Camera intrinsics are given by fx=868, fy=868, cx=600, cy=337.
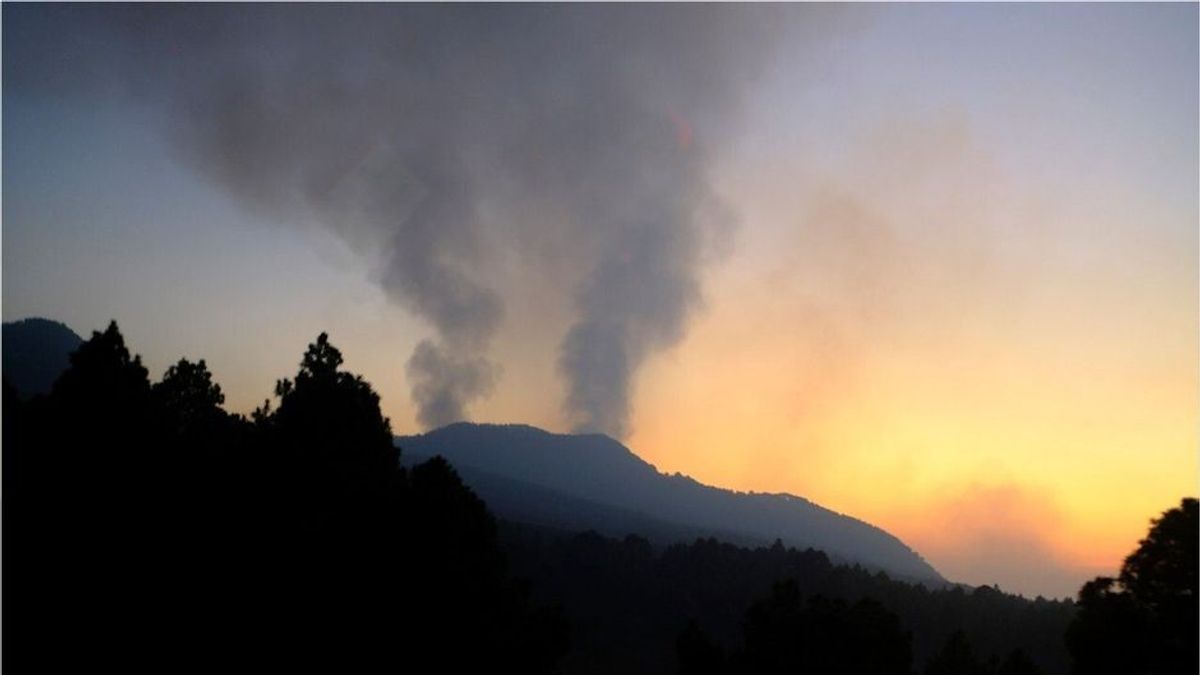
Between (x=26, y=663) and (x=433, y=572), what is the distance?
12.3m

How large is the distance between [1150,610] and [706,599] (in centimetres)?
13378

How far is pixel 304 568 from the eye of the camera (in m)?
31.1

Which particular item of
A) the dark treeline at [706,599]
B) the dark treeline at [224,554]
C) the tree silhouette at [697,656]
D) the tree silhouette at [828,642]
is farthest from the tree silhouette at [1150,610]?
the dark treeline at [706,599]

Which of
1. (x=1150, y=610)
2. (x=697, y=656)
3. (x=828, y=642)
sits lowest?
(x=697, y=656)

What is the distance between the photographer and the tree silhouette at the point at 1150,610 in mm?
22172

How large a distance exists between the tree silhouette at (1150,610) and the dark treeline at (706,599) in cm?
10153

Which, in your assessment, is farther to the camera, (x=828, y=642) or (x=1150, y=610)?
(x=828, y=642)

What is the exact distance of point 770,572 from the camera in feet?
520

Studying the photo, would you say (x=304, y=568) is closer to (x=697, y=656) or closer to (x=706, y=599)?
(x=697, y=656)

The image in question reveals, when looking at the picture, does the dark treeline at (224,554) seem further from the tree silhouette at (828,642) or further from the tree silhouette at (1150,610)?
the tree silhouette at (1150,610)

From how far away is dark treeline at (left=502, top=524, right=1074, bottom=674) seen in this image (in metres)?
135

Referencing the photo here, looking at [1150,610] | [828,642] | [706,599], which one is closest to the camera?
[1150,610]

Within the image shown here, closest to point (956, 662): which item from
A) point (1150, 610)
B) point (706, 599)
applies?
point (1150, 610)

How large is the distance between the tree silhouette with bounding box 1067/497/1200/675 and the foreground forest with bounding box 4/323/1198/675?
4 cm
